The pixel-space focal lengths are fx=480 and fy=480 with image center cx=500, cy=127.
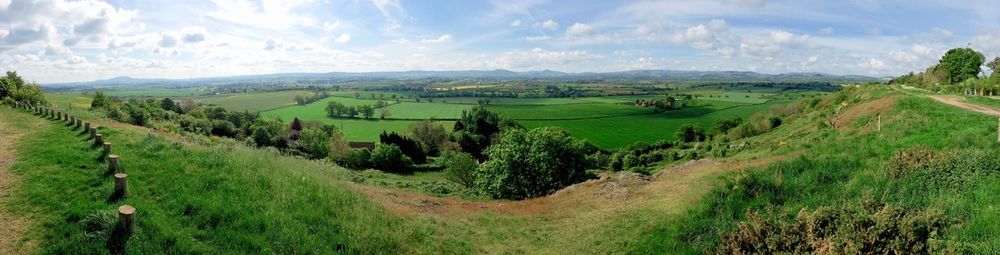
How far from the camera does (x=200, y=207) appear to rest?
37.4 feet

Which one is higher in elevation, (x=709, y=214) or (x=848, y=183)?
(x=848, y=183)

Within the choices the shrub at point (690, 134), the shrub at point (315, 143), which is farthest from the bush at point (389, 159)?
the shrub at point (690, 134)

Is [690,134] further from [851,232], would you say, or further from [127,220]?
[127,220]

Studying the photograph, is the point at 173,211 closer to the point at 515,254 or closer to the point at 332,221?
the point at 332,221

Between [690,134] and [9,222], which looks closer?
[9,222]

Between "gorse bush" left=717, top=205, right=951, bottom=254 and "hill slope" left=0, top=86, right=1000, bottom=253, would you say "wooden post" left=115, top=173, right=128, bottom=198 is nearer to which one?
"hill slope" left=0, top=86, right=1000, bottom=253

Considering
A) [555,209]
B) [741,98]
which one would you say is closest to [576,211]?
[555,209]

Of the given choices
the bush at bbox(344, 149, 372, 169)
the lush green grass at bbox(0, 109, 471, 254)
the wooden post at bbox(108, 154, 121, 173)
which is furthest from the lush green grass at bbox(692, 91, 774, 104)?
the wooden post at bbox(108, 154, 121, 173)

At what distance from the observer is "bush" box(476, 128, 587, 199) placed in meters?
30.5

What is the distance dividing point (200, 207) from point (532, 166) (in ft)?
71.8

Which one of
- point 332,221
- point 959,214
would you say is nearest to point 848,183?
point 959,214

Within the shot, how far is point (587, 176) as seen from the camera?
33719 mm

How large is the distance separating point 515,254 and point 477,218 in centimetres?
408

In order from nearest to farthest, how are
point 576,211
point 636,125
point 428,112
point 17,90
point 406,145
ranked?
point 576,211 < point 17,90 < point 406,145 < point 636,125 < point 428,112
